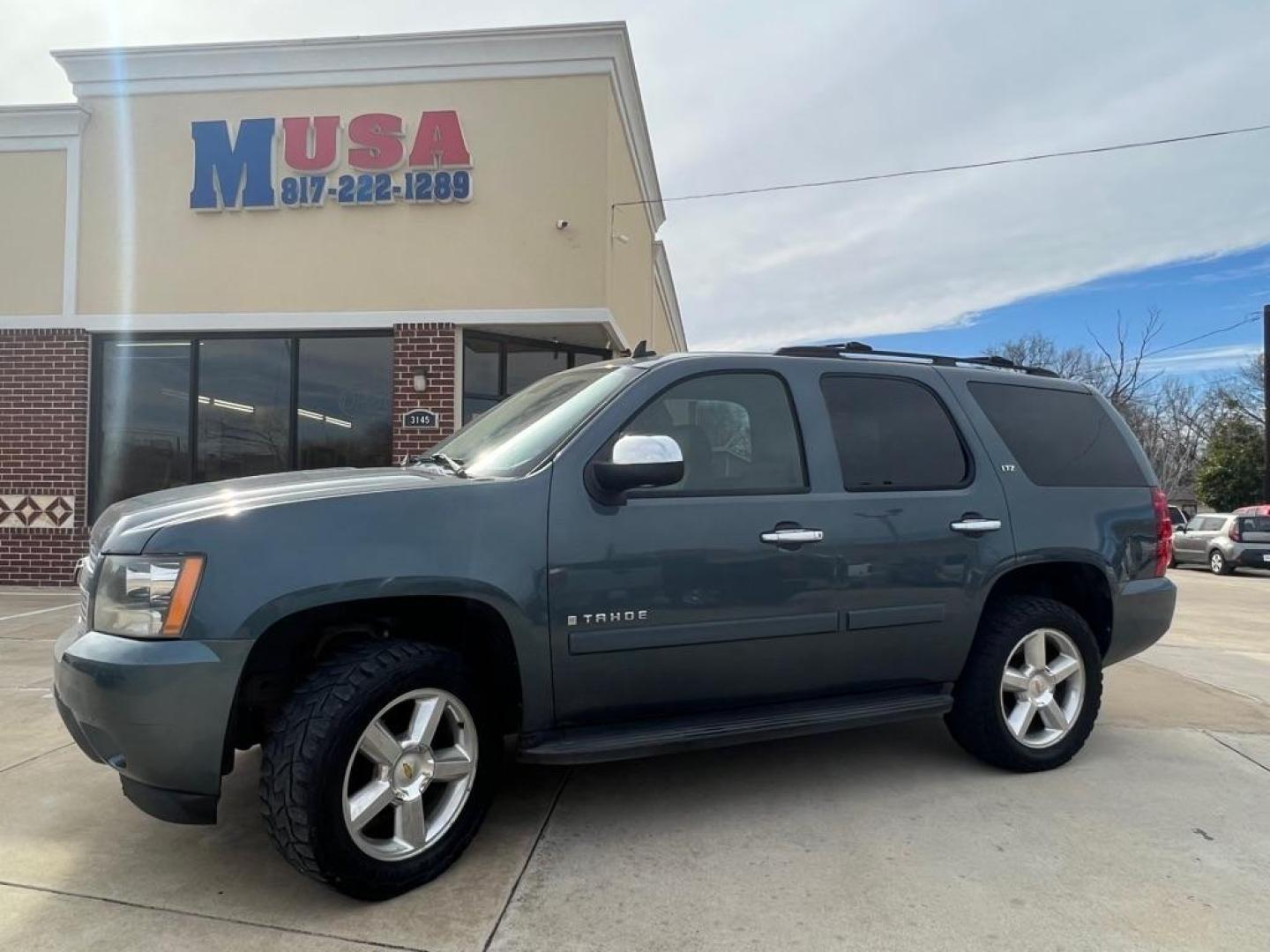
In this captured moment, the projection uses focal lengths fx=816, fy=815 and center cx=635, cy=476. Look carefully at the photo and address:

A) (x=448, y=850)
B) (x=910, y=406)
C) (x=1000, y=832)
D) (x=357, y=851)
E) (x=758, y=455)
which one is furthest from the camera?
(x=910, y=406)

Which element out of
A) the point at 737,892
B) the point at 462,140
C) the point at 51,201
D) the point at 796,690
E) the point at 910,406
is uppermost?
the point at 462,140

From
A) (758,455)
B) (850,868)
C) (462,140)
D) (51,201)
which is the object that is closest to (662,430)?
(758,455)

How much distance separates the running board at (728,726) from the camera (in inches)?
115

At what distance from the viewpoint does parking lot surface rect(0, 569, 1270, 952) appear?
8.22ft

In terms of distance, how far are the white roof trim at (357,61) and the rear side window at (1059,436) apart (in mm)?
7002

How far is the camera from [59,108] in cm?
976

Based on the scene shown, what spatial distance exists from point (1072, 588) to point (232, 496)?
12.9 feet

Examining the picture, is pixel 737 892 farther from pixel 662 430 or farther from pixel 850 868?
pixel 662 430

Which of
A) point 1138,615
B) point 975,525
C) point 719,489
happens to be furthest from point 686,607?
point 1138,615

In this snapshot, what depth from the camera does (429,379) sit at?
9.43m

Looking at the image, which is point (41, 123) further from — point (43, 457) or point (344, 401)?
point (344, 401)

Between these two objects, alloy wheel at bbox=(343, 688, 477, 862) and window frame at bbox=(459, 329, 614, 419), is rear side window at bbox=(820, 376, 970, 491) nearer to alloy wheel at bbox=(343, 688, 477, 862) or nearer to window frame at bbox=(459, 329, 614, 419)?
alloy wheel at bbox=(343, 688, 477, 862)

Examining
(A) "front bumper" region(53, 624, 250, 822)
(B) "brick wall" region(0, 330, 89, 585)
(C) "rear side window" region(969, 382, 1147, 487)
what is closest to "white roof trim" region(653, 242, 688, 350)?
(B) "brick wall" region(0, 330, 89, 585)

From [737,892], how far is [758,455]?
1648 millimetres
